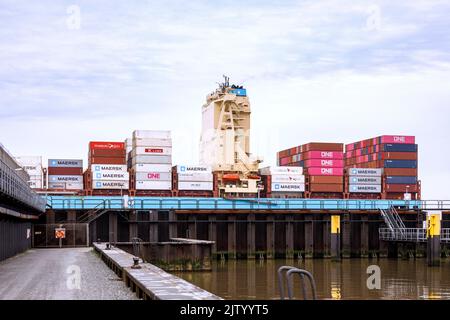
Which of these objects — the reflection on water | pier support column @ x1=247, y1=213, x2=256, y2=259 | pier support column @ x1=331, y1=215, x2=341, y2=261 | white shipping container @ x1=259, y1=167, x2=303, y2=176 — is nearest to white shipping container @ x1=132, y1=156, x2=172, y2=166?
white shipping container @ x1=259, y1=167, x2=303, y2=176

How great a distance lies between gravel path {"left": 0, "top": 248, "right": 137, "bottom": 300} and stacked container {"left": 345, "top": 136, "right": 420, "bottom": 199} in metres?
64.2

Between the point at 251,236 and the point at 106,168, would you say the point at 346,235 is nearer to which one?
the point at 251,236

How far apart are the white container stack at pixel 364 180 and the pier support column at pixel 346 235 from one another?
86.0 ft

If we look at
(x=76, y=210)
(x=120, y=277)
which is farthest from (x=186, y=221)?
(x=120, y=277)

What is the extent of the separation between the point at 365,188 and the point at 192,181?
21.2 m

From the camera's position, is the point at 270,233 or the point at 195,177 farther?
the point at 195,177

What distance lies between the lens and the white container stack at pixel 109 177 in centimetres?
8619

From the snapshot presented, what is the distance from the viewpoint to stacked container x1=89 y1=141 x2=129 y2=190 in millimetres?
86375

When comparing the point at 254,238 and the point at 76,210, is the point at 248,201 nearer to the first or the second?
the point at 254,238

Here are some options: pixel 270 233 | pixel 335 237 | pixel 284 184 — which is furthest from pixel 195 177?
pixel 335 237

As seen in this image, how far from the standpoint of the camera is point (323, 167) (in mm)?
96562

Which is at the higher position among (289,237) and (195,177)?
(195,177)
